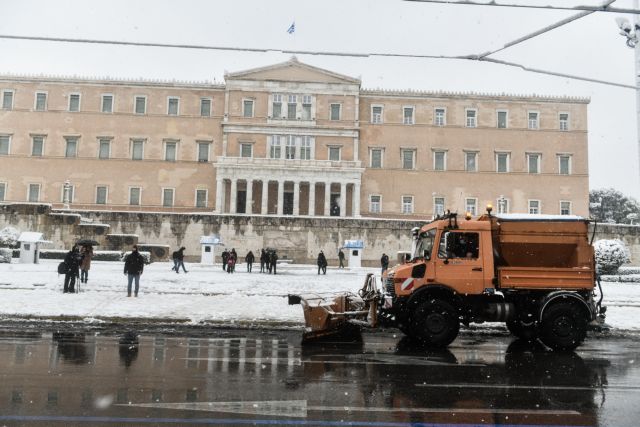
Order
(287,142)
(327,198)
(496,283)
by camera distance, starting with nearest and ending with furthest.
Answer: (496,283) < (327,198) < (287,142)

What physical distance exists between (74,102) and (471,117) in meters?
37.6

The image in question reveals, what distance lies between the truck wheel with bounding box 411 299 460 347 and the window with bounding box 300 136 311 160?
138 ft

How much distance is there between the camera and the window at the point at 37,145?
5178 centimetres

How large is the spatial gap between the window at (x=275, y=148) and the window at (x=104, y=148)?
1522 centimetres

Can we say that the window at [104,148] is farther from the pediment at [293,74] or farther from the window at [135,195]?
the pediment at [293,74]

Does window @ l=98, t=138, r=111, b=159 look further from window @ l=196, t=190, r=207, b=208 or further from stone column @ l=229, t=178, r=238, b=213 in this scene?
stone column @ l=229, t=178, r=238, b=213

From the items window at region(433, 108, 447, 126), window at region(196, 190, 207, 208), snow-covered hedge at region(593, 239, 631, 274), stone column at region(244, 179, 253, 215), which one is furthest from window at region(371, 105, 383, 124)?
snow-covered hedge at region(593, 239, 631, 274)

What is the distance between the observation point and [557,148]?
5284 cm

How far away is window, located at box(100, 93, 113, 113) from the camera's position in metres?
52.3

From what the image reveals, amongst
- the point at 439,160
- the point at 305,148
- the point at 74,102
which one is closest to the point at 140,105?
the point at 74,102

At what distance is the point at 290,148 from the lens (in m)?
51.6

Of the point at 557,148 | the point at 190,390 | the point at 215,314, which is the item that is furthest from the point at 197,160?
the point at 190,390

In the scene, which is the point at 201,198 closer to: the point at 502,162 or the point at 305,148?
the point at 305,148

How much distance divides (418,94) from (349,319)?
45968 millimetres
